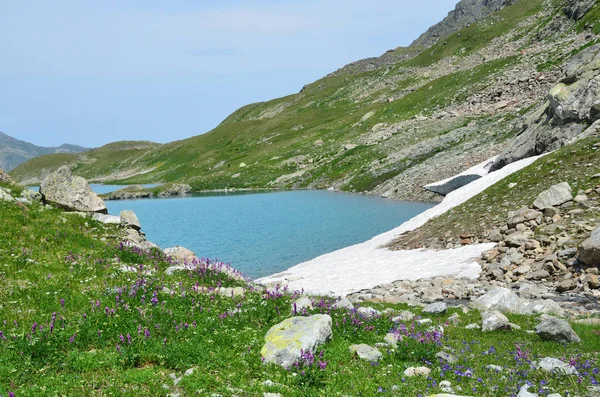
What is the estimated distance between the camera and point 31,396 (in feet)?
24.3

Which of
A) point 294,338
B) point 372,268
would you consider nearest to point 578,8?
point 372,268

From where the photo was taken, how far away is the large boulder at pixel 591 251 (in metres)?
17.1

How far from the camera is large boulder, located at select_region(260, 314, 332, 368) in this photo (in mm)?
9398

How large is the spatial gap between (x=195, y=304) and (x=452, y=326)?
8047 millimetres

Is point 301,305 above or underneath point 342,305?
above

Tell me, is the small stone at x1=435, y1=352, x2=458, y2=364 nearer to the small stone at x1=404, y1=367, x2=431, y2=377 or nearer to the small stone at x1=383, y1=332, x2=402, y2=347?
the small stone at x1=404, y1=367, x2=431, y2=377

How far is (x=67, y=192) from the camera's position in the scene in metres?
23.4

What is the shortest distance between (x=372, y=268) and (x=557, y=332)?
61.0 feet

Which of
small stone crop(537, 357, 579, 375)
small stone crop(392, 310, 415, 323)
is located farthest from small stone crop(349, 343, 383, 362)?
small stone crop(537, 357, 579, 375)

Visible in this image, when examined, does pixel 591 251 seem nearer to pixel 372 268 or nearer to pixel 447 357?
pixel 447 357

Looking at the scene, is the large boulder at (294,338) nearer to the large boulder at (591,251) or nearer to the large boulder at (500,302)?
the large boulder at (500,302)

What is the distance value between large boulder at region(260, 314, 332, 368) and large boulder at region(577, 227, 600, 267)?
42.9 feet

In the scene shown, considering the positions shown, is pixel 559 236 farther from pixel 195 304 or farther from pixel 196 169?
pixel 196 169

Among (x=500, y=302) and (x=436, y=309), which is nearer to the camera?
(x=436, y=309)
